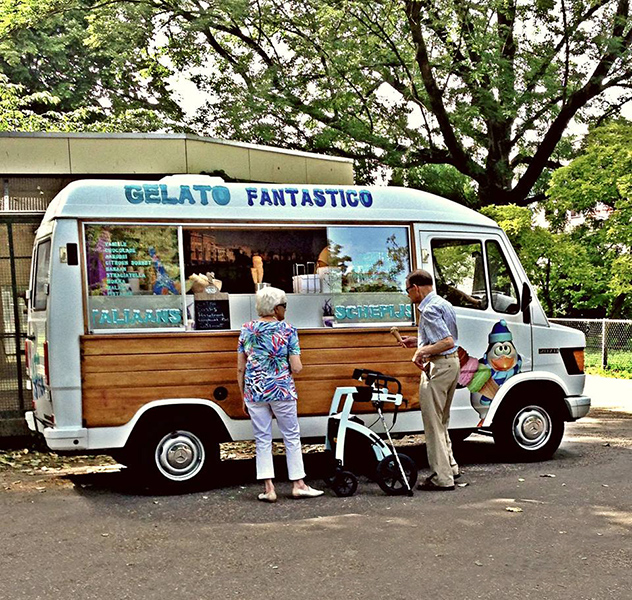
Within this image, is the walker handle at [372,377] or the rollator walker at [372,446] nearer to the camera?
the rollator walker at [372,446]

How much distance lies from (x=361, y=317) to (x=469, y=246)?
1.43m

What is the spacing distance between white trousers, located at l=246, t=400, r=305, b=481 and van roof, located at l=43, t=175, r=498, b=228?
1.72 m

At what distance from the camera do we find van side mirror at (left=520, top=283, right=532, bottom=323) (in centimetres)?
895

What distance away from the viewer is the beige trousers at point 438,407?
7.78m

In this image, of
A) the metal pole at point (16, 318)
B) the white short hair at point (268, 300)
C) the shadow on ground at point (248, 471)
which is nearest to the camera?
the white short hair at point (268, 300)

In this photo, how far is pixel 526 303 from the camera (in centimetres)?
897

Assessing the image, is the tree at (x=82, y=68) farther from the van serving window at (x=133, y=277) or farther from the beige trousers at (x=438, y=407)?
the beige trousers at (x=438, y=407)

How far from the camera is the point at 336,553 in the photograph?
585cm

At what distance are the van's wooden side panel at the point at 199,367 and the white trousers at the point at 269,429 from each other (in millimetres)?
511

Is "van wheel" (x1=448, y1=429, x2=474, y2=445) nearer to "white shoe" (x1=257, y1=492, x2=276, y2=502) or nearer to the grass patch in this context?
"white shoe" (x1=257, y1=492, x2=276, y2=502)

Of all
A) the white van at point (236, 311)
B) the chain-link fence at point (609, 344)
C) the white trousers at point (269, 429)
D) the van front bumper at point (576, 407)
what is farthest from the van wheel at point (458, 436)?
the chain-link fence at point (609, 344)

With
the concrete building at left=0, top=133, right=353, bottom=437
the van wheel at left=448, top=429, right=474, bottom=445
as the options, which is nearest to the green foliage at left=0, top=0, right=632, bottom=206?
the concrete building at left=0, top=133, right=353, bottom=437

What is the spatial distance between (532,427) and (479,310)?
1307mm

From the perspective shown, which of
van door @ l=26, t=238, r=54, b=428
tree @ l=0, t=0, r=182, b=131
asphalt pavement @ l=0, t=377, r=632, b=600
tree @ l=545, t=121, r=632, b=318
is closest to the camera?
asphalt pavement @ l=0, t=377, r=632, b=600
